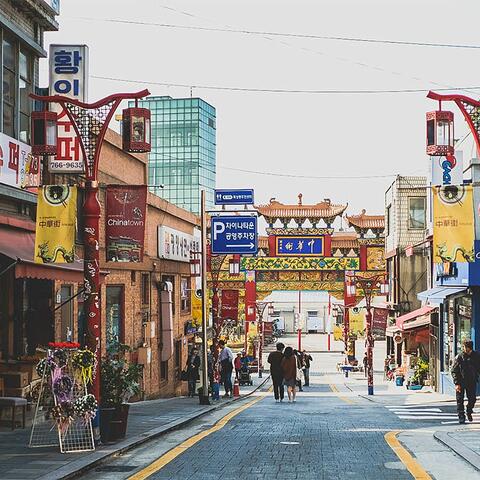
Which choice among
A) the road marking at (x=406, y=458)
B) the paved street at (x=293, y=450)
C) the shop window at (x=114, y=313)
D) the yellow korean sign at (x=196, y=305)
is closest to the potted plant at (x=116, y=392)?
the paved street at (x=293, y=450)

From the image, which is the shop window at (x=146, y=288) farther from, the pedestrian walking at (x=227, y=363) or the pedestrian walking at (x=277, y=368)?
the pedestrian walking at (x=277, y=368)

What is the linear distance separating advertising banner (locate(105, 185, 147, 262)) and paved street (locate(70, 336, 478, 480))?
409cm

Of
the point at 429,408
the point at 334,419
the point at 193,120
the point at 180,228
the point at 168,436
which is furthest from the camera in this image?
the point at 193,120

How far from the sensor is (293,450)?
14383 mm

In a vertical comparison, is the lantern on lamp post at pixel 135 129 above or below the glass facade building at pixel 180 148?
below

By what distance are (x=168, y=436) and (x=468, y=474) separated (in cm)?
692

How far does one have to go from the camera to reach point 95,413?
14.9 meters

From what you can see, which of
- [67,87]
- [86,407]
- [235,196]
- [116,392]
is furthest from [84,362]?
[235,196]

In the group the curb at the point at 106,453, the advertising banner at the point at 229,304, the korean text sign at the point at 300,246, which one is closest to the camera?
the curb at the point at 106,453

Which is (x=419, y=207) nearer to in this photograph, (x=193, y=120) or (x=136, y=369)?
(x=136, y=369)

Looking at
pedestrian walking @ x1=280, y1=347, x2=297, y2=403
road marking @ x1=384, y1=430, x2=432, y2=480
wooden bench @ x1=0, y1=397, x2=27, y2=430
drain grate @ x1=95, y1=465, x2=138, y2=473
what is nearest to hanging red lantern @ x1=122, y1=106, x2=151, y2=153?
wooden bench @ x1=0, y1=397, x2=27, y2=430

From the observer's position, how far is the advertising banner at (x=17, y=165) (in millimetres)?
18578

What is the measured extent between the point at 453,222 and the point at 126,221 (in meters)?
7.19

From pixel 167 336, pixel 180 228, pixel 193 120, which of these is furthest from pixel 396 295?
pixel 193 120
